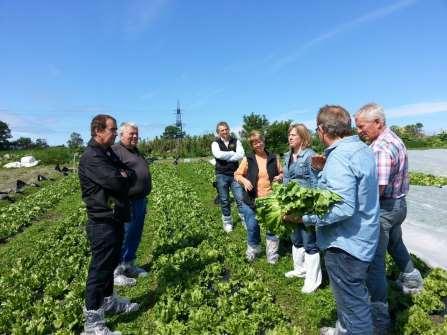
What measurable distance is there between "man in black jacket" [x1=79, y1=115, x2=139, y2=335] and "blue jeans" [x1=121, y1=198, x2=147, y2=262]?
153cm

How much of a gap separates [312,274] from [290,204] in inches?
93.1

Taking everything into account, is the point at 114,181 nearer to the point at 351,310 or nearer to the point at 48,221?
the point at 351,310

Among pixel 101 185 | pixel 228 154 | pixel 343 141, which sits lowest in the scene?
pixel 101 185

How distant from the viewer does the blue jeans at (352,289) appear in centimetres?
348

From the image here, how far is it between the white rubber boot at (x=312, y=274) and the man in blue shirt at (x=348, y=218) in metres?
1.83

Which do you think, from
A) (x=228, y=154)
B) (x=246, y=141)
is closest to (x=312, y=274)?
(x=228, y=154)

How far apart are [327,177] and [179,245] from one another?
5.25 metres

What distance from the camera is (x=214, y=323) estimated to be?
4.74 metres

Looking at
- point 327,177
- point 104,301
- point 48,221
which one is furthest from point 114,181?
point 48,221

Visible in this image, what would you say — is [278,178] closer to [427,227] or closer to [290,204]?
[290,204]

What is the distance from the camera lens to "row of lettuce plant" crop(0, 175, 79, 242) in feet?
37.7

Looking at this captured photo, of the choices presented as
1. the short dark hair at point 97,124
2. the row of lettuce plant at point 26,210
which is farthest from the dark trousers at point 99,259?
the row of lettuce plant at point 26,210

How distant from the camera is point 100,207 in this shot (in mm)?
4668

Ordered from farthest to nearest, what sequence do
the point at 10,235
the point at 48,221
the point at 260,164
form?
1. the point at 48,221
2. the point at 10,235
3. the point at 260,164
